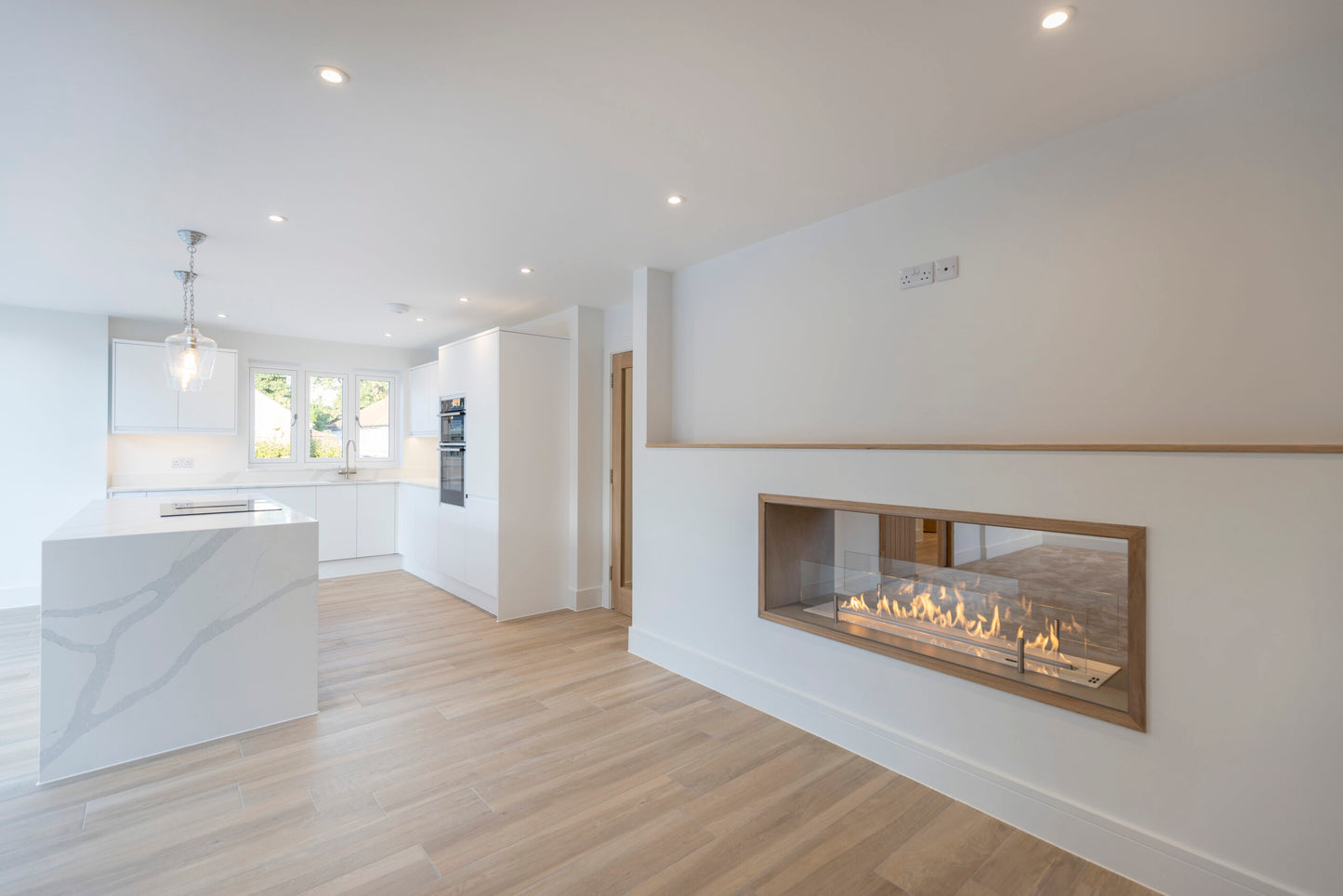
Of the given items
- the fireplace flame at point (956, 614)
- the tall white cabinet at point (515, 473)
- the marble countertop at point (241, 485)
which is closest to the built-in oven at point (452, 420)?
the tall white cabinet at point (515, 473)

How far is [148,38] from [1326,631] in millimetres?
3618

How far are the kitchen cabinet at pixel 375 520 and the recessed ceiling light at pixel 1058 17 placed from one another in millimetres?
6373

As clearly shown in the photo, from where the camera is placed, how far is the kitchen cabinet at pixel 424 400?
623 centimetres

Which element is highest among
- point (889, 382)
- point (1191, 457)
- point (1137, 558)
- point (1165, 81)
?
point (1165, 81)

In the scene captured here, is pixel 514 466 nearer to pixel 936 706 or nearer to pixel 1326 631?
pixel 936 706

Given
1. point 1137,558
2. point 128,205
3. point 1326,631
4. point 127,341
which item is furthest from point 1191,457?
point 127,341

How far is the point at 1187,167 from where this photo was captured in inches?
79.1

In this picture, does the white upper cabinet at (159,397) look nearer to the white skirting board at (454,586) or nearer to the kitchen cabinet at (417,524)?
the kitchen cabinet at (417,524)

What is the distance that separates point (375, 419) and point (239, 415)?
4.28 ft

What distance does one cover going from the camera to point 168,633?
2648 mm

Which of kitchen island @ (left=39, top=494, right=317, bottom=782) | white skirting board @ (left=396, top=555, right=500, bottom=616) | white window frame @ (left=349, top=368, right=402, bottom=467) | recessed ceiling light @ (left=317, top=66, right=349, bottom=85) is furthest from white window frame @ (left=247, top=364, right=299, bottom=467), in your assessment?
recessed ceiling light @ (left=317, top=66, right=349, bottom=85)

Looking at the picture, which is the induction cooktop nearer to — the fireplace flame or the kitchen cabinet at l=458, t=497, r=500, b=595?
the kitchen cabinet at l=458, t=497, r=500, b=595

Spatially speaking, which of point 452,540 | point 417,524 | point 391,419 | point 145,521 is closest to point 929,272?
point 145,521

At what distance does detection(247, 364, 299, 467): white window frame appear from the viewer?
619cm
